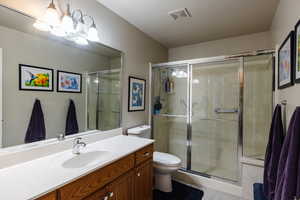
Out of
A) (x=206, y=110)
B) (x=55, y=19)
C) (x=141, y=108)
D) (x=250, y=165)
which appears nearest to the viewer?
(x=55, y=19)

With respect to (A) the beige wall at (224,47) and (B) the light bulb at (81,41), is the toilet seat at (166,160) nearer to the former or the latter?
(B) the light bulb at (81,41)

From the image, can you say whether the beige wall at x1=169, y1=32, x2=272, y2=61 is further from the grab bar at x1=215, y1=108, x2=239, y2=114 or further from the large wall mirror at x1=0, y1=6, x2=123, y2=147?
the large wall mirror at x1=0, y1=6, x2=123, y2=147

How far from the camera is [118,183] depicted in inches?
50.9

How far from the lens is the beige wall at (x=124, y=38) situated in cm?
130

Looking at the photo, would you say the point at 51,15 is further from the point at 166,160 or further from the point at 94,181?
the point at 166,160

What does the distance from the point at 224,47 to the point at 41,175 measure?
309cm

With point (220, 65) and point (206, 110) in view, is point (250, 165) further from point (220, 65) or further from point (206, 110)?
point (220, 65)

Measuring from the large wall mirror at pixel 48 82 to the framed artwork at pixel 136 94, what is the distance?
Result: 14.3 inches

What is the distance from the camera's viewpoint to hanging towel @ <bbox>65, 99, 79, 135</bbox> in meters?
1.54

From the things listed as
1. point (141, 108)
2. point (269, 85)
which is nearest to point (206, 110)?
point (269, 85)

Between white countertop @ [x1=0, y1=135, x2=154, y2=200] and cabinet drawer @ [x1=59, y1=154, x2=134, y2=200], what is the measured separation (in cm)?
4

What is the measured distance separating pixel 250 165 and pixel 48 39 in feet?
8.67

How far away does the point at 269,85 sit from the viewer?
2154 millimetres

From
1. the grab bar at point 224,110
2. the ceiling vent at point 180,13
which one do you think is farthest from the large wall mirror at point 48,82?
the grab bar at point 224,110
